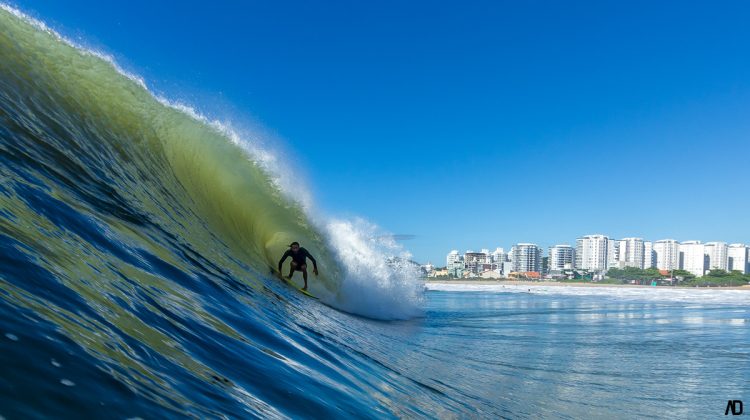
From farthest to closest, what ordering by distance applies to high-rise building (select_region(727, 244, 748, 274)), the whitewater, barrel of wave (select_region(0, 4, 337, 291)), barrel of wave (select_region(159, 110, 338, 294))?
high-rise building (select_region(727, 244, 748, 274)) → barrel of wave (select_region(159, 110, 338, 294)) → barrel of wave (select_region(0, 4, 337, 291)) → the whitewater

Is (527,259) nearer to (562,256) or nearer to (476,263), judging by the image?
(562,256)

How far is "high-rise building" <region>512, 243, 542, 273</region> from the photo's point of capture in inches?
7352

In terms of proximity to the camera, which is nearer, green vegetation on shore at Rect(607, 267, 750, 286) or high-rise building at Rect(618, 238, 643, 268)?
green vegetation on shore at Rect(607, 267, 750, 286)

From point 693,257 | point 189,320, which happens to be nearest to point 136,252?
point 189,320

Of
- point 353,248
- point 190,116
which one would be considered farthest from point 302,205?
point 190,116

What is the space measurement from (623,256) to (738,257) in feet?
111

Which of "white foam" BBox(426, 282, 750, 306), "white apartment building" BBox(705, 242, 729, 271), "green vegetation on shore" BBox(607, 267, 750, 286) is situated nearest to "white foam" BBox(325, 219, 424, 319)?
"white foam" BBox(426, 282, 750, 306)

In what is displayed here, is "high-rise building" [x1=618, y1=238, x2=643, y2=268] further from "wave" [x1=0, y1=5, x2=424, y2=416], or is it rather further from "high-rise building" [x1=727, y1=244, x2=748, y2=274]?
"wave" [x1=0, y1=5, x2=424, y2=416]

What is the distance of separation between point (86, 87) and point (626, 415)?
27.8 ft

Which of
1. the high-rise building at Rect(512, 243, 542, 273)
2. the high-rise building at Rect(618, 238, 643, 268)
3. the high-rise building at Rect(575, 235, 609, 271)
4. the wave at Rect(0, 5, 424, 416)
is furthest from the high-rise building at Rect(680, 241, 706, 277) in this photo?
the wave at Rect(0, 5, 424, 416)

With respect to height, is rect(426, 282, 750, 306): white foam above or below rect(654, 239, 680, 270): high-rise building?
below

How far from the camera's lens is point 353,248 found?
1584cm

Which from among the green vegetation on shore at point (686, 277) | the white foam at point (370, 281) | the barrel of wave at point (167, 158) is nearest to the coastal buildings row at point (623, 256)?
the green vegetation on shore at point (686, 277)

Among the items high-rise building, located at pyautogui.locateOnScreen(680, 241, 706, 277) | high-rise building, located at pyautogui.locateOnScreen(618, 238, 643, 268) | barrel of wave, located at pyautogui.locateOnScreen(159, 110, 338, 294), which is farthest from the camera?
high-rise building, located at pyautogui.locateOnScreen(618, 238, 643, 268)
